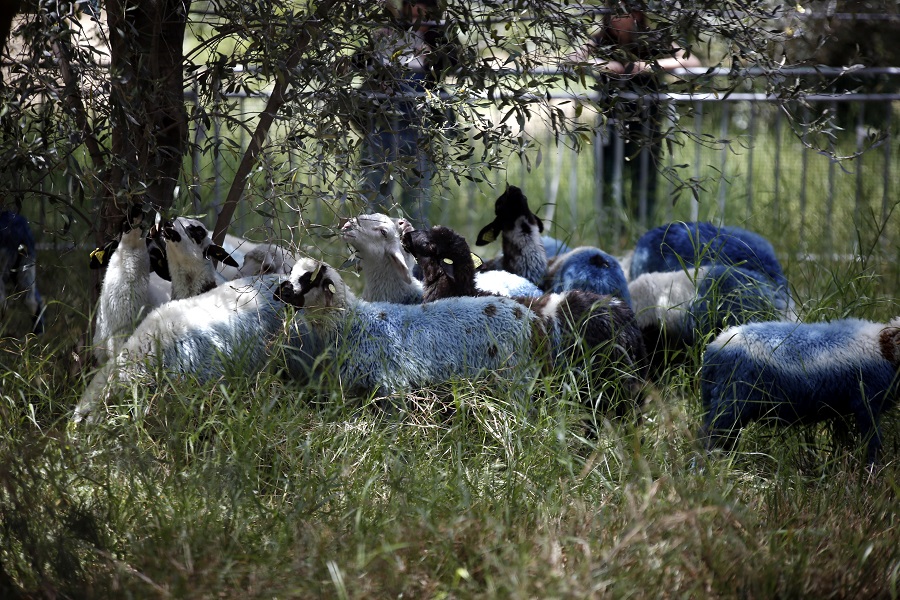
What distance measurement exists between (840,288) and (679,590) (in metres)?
2.32

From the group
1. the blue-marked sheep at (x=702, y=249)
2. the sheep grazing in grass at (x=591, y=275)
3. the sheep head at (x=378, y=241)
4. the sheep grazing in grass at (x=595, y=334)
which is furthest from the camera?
the blue-marked sheep at (x=702, y=249)

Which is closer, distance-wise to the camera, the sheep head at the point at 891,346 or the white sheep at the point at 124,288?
the sheep head at the point at 891,346

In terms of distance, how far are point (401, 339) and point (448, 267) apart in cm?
69

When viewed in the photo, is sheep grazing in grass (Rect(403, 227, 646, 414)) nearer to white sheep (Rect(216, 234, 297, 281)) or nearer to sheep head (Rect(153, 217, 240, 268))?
white sheep (Rect(216, 234, 297, 281))

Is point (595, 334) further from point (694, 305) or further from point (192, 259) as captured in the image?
point (192, 259)

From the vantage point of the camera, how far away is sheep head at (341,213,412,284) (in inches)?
173

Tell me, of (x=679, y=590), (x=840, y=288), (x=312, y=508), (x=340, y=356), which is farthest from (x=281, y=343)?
(x=840, y=288)

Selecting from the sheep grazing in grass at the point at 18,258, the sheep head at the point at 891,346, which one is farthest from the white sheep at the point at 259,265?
the sheep head at the point at 891,346

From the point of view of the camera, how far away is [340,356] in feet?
12.2

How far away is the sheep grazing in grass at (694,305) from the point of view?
428 centimetres

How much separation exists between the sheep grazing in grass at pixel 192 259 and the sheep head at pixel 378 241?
2.02 ft

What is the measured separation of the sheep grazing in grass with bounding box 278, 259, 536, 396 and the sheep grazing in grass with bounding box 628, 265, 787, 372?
80 cm

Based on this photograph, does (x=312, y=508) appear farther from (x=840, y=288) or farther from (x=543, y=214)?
(x=543, y=214)

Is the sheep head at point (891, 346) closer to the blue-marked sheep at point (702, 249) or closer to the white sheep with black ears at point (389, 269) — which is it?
the blue-marked sheep at point (702, 249)
